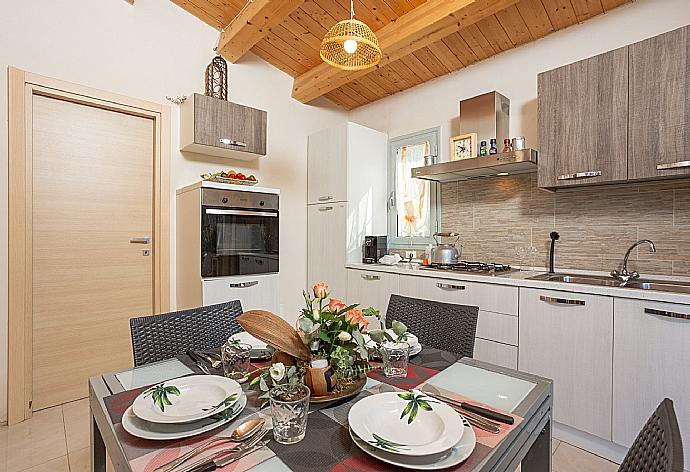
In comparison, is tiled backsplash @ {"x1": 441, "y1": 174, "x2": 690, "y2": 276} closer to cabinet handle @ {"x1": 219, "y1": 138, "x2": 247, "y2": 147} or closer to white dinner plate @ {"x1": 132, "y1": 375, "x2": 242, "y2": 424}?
cabinet handle @ {"x1": 219, "y1": 138, "x2": 247, "y2": 147}

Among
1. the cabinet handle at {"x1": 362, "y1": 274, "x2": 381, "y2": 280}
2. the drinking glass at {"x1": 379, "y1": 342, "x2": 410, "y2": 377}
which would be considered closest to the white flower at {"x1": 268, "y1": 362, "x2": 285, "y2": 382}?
the drinking glass at {"x1": 379, "y1": 342, "x2": 410, "y2": 377}

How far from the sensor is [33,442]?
2.07 meters

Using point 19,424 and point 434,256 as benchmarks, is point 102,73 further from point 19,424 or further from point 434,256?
point 434,256

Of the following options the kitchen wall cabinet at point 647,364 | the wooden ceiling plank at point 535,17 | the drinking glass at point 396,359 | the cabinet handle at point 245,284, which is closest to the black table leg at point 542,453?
the drinking glass at point 396,359

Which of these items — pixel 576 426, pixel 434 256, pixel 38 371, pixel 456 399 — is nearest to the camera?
pixel 456 399

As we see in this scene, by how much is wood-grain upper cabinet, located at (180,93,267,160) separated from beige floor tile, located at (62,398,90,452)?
2.01 m

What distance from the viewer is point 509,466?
0.77m

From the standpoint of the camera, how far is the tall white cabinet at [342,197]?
3.48m

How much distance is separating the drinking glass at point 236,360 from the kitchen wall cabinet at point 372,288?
6.09 feet

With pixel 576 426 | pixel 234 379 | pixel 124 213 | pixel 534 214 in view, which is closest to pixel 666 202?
pixel 534 214

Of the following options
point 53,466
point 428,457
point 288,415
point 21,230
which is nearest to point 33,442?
point 53,466

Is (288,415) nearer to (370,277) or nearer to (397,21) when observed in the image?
(370,277)

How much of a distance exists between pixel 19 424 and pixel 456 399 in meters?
2.76

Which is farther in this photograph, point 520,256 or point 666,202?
point 520,256
